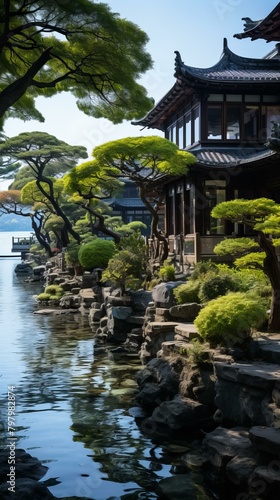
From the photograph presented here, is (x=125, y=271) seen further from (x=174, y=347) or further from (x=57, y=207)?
(x=57, y=207)

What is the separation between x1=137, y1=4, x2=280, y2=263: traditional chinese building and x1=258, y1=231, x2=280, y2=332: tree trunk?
10.1 m

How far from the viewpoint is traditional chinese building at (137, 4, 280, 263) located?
2291cm

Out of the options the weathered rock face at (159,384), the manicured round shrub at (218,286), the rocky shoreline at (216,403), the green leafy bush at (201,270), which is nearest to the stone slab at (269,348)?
the rocky shoreline at (216,403)

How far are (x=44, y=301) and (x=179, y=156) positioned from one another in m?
11.7

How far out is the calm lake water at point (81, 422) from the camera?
7.79 m

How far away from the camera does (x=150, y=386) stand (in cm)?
1120

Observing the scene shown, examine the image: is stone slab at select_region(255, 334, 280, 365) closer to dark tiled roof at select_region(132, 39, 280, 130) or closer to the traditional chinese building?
the traditional chinese building

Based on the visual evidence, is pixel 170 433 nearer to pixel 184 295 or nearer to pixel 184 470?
pixel 184 470

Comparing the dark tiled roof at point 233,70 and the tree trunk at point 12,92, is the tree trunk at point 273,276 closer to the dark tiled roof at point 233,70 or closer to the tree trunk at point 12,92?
the tree trunk at point 12,92

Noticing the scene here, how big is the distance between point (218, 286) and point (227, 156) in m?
11.0

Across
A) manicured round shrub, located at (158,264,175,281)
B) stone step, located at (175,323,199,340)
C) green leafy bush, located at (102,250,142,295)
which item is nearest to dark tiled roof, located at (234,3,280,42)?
stone step, located at (175,323,199,340)

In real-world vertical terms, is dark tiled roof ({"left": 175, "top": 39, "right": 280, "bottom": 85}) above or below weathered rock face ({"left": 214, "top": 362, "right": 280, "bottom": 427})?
above

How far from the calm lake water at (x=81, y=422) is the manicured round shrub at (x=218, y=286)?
8.78 feet

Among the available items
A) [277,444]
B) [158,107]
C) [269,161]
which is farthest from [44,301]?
[277,444]
